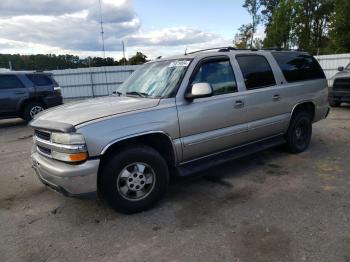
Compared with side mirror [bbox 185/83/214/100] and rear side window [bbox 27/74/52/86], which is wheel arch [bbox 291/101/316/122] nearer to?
side mirror [bbox 185/83/214/100]

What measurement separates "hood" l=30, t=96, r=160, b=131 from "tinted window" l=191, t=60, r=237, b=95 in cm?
80

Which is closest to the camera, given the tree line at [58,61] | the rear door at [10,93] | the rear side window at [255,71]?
the rear side window at [255,71]

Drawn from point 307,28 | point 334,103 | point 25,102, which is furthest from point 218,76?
point 307,28

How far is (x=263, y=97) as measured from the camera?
495 centimetres

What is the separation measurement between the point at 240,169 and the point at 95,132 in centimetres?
270

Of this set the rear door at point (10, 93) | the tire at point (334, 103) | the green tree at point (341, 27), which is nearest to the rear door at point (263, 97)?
the tire at point (334, 103)

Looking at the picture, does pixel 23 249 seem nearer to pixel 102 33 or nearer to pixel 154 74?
pixel 154 74

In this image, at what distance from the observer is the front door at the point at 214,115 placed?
4059 mm

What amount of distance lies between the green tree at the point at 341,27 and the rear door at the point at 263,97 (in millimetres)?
24409

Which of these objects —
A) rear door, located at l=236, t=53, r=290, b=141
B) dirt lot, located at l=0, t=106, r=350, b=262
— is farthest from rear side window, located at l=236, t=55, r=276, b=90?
dirt lot, located at l=0, t=106, r=350, b=262

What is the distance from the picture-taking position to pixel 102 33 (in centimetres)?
1956

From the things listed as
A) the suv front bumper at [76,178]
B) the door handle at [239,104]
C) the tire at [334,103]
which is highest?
the door handle at [239,104]

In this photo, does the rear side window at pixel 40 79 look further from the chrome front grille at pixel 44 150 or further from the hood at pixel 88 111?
the chrome front grille at pixel 44 150

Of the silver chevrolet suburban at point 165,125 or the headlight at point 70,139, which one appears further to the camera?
the silver chevrolet suburban at point 165,125
